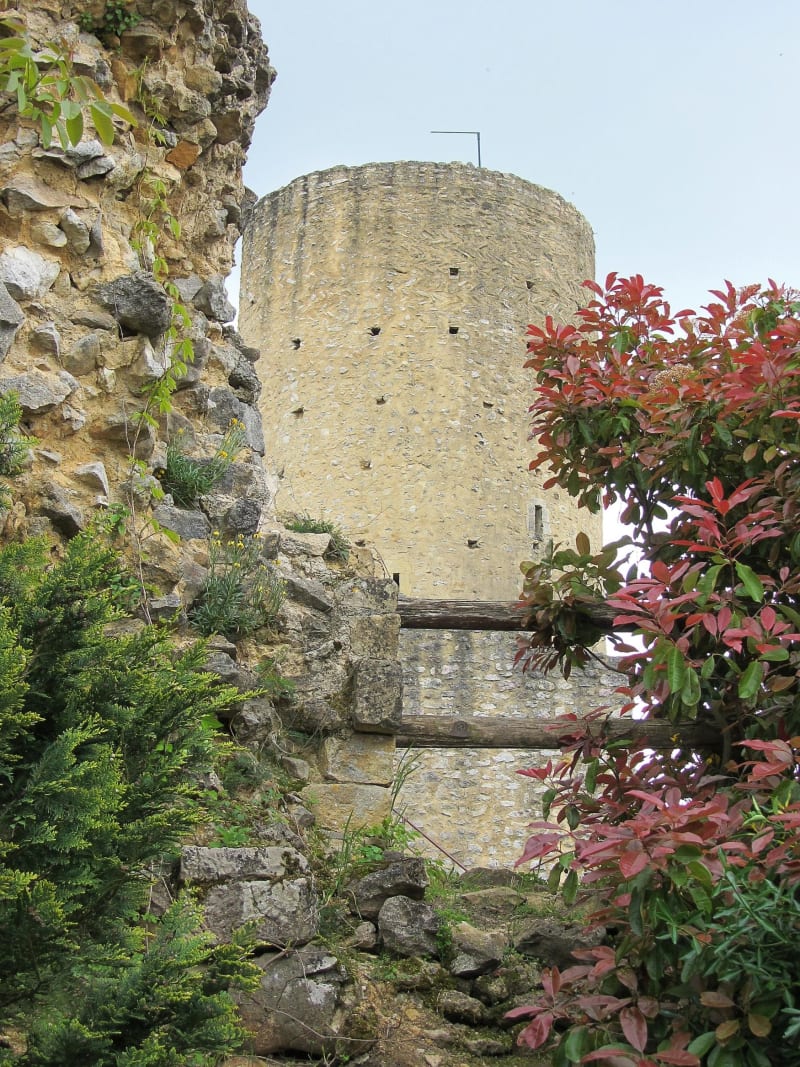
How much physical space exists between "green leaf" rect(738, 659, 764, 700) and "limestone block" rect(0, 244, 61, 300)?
2428 mm

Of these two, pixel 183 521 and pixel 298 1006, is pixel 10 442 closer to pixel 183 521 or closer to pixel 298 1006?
pixel 183 521

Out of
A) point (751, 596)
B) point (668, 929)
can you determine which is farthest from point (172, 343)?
point (668, 929)

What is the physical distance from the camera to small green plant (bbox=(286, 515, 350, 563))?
525 centimetres

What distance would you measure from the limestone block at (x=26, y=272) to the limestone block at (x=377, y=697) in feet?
5.87

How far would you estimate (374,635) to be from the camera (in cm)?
477

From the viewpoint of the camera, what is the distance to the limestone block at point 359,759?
4.39 m

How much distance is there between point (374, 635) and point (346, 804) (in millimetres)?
737

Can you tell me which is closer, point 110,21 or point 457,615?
point 110,21

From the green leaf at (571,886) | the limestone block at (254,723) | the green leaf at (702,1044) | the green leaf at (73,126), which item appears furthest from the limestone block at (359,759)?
the green leaf at (73,126)

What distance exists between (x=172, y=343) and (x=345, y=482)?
9557 mm

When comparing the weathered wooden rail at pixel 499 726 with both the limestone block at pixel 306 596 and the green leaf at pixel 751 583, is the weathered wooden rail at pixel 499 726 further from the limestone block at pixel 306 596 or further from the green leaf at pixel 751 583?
the green leaf at pixel 751 583

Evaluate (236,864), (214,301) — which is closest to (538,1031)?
(236,864)

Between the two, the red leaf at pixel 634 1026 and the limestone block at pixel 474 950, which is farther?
the limestone block at pixel 474 950

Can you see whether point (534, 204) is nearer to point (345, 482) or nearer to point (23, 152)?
point (345, 482)
